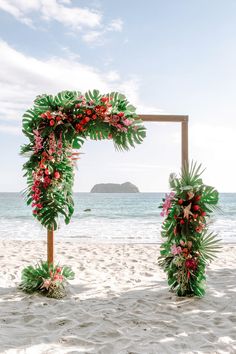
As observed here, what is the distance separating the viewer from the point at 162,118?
446cm

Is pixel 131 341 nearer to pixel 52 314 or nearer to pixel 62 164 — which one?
pixel 52 314

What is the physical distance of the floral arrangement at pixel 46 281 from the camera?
419cm

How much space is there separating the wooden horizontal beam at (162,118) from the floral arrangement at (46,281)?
1940 millimetres

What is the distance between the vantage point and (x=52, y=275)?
430 centimetres

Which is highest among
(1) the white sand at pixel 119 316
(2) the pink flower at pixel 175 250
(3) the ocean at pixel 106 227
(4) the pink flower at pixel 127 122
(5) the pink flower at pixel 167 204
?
(4) the pink flower at pixel 127 122

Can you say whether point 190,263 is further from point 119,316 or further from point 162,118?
point 162,118

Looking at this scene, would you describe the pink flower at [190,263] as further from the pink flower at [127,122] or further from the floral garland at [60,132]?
the pink flower at [127,122]

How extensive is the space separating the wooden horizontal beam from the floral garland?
A: 20 centimetres

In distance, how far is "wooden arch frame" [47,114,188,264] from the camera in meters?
4.37

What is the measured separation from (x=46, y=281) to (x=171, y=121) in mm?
2240

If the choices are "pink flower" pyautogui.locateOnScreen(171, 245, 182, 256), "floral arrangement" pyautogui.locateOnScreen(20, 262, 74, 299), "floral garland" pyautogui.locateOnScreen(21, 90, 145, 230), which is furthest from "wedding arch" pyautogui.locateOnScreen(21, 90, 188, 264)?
"pink flower" pyautogui.locateOnScreen(171, 245, 182, 256)

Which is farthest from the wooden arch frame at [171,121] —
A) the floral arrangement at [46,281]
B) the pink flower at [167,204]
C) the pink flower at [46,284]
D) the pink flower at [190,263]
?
the pink flower at [190,263]

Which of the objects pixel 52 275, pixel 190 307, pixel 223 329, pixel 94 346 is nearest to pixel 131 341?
pixel 94 346

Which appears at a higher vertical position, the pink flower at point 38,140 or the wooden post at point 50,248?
the pink flower at point 38,140
